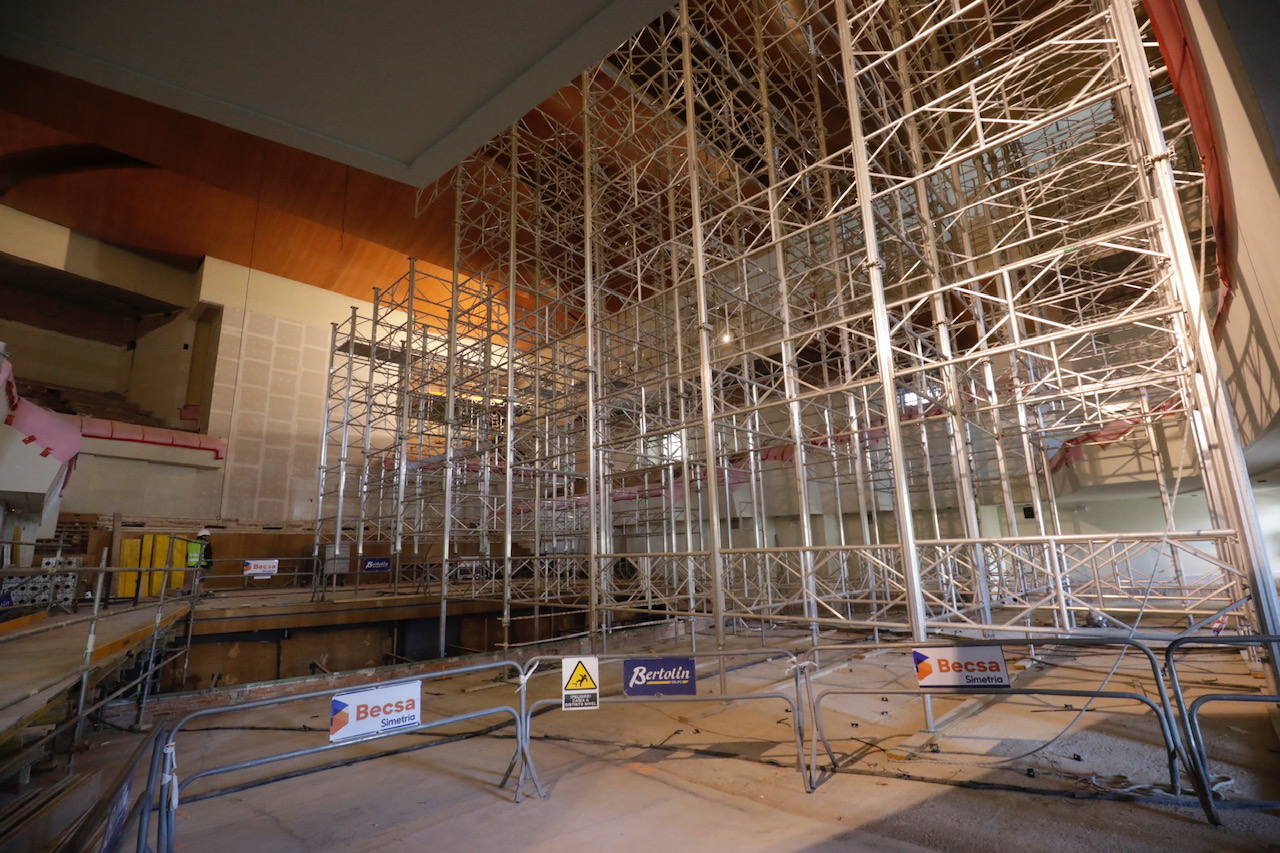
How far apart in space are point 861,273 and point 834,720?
13061mm

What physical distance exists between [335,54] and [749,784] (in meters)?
5.97

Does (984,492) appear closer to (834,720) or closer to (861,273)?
(861,273)

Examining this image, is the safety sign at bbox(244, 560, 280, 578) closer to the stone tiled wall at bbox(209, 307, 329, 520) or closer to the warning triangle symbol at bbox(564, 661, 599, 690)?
the warning triangle symbol at bbox(564, 661, 599, 690)

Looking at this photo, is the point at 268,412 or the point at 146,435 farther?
the point at 268,412

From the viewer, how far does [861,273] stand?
1689 centimetres

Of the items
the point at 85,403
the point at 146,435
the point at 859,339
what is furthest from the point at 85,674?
the point at 85,403

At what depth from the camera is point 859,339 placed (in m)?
18.0

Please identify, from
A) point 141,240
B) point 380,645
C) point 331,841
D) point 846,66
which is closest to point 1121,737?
point 331,841

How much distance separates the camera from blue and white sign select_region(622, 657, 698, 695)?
5.45 meters

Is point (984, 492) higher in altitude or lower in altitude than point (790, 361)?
lower

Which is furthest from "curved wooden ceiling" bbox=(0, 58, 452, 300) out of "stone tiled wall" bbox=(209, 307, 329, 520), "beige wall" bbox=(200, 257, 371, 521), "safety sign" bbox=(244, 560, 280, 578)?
"safety sign" bbox=(244, 560, 280, 578)

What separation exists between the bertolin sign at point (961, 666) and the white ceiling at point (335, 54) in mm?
5039

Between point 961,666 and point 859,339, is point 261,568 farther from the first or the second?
point 859,339

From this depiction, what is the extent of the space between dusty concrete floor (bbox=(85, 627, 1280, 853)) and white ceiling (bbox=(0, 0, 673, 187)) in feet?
15.4
